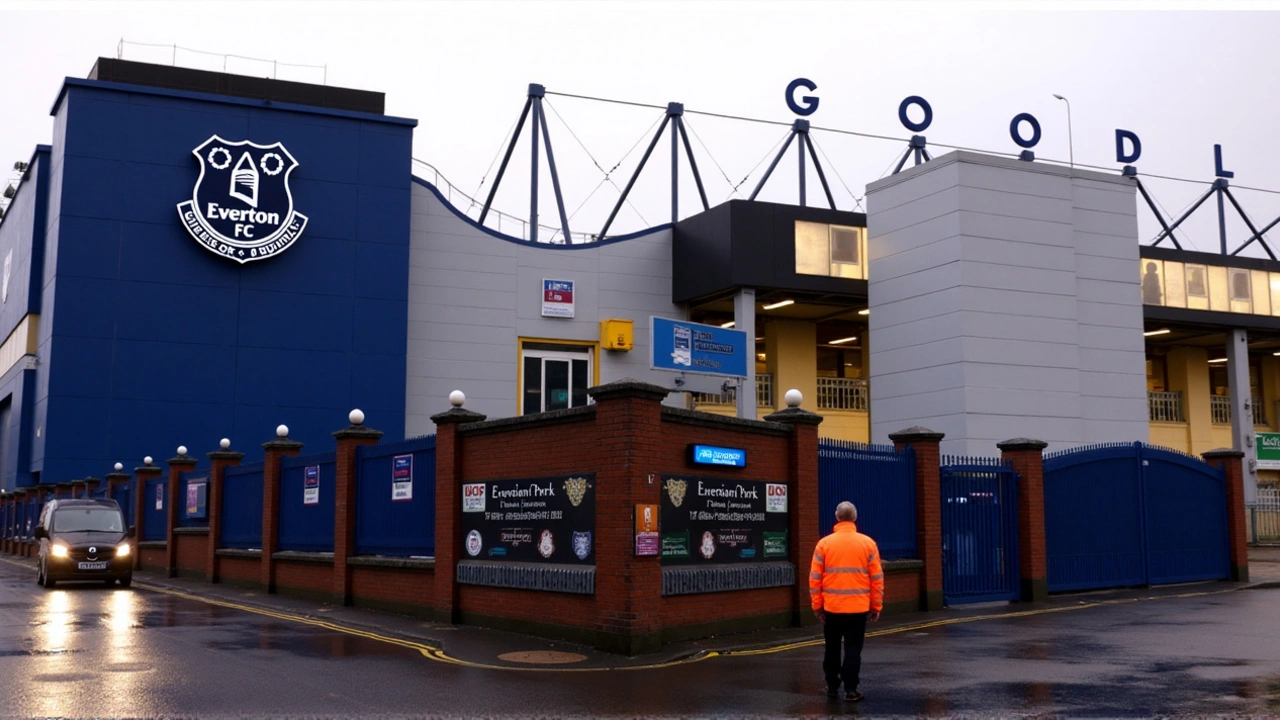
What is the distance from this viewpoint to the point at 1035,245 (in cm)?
3456

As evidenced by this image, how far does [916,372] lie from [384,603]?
66.9 ft

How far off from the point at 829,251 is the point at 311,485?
21672 millimetres

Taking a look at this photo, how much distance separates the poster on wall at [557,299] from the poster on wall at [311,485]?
18.3 metres

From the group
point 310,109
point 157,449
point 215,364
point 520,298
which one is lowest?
point 157,449

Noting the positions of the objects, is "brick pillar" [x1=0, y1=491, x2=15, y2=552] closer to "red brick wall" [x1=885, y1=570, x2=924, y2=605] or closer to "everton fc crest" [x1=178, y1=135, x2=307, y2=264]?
"everton fc crest" [x1=178, y1=135, x2=307, y2=264]

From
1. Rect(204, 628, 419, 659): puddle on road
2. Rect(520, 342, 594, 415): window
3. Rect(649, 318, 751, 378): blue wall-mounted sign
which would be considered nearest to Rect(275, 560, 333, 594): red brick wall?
Rect(204, 628, 419, 659): puddle on road

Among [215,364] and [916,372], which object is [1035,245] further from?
[215,364]

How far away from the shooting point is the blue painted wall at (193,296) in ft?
116

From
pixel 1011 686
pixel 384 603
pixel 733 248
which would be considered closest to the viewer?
pixel 1011 686

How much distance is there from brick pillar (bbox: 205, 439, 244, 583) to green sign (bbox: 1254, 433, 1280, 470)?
40376mm

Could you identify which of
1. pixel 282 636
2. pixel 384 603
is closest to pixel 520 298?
pixel 384 603

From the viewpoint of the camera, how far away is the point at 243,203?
36.8 metres

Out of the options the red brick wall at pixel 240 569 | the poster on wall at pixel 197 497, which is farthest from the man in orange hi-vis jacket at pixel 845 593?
the poster on wall at pixel 197 497

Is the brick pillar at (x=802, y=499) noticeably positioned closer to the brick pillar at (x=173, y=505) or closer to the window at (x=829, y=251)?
the brick pillar at (x=173, y=505)
